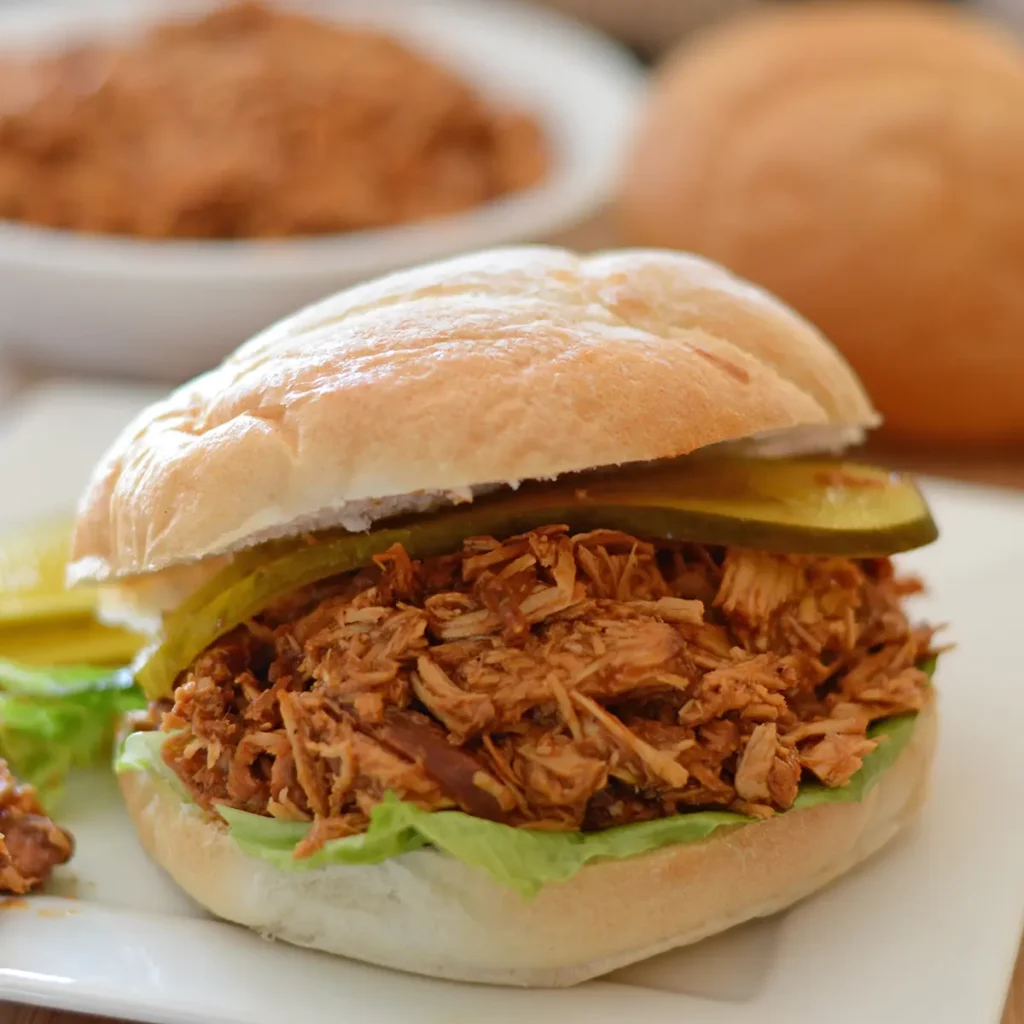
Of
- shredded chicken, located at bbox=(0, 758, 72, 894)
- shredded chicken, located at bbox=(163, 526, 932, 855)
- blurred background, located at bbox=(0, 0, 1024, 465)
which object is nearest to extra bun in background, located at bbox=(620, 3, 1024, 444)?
blurred background, located at bbox=(0, 0, 1024, 465)

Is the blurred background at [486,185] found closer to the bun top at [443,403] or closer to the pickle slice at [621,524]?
the bun top at [443,403]

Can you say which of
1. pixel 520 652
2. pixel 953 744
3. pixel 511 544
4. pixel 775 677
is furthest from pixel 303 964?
pixel 953 744

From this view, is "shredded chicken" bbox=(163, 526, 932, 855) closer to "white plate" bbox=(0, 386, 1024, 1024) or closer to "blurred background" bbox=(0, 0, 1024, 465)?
"white plate" bbox=(0, 386, 1024, 1024)

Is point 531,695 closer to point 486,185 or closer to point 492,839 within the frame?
point 492,839

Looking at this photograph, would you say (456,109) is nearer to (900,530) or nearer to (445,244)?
(445,244)

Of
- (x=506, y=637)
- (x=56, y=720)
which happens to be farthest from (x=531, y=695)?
(x=56, y=720)

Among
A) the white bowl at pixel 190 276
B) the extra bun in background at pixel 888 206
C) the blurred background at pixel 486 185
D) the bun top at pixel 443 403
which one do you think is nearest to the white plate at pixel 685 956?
the bun top at pixel 443 403
